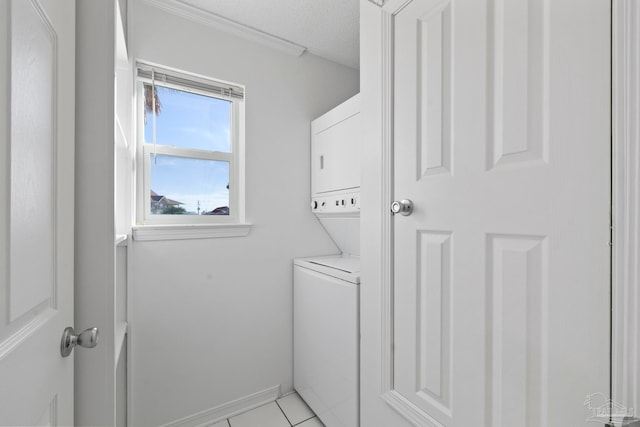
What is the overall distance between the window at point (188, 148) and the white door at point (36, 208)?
102 cm

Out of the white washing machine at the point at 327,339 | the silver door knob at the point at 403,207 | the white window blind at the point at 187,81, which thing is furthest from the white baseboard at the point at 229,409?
the white window blind at the point at 187,81

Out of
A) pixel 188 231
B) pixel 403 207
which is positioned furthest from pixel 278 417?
pixel 403 207

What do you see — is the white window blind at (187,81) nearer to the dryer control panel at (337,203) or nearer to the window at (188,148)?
the window at (188,148)

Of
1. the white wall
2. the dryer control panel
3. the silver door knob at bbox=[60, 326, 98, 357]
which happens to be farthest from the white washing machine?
the silver door knob at bbox=[60, 326, 98, 357]

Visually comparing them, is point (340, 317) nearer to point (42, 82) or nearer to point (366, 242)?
point (366, 242)

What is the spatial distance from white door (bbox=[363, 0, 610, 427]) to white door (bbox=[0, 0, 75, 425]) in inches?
39.0

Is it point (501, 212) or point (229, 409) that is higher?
point (501, 212)

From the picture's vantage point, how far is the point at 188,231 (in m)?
1.66

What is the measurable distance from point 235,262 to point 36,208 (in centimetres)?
133

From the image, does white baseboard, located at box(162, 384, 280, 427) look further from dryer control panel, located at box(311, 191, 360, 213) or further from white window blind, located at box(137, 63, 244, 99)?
white window blind, located at box(137, 63, 244, 99)

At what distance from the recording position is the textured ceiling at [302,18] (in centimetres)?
157

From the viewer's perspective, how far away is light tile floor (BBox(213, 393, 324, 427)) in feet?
5.49

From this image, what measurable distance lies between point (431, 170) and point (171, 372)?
181 cm

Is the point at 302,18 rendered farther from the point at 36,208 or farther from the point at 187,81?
the point at 36,208
